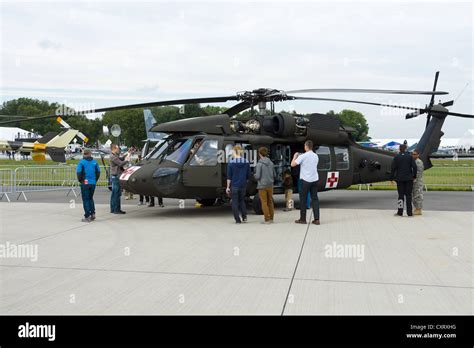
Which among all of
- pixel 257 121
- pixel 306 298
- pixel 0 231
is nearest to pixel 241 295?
pixel 306 298

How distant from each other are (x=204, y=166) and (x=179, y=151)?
2.35 feet

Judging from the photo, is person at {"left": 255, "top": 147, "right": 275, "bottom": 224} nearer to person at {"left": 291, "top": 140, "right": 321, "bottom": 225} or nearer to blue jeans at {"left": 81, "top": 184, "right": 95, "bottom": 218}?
person at {"left": 291, "top": 140, "right": 321, "bottom": 225}

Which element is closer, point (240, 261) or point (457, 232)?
point (240, 261)

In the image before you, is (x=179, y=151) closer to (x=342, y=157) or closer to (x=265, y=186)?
(x=265, y=186)

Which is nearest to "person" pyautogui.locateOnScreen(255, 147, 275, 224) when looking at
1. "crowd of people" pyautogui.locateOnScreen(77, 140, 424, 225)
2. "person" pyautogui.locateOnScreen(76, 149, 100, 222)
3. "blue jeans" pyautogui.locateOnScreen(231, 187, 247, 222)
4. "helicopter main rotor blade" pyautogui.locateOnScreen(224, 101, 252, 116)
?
"crowd of people" pyautogui.locateOnScreen(77, 140, 424, 225)

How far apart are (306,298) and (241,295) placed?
27.5 inches

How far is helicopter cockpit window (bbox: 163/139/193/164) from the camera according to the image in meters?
10.9

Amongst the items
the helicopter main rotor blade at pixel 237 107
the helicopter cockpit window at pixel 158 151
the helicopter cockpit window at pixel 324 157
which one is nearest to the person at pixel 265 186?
the helicopter main rotor blade at pixel 237 107

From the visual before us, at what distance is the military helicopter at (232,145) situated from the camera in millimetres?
10680

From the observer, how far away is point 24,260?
6660 millimetres
